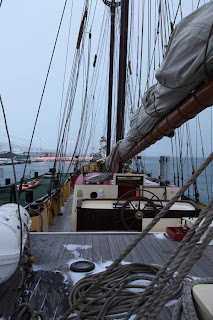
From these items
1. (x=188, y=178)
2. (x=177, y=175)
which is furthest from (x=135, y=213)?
(x=188, y=178)

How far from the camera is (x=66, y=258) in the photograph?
3.58 metres

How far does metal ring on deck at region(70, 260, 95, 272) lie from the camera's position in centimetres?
316

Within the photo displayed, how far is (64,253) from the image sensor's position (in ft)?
12.3

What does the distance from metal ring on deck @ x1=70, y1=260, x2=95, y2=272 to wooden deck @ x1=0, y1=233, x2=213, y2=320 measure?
7 centimetres

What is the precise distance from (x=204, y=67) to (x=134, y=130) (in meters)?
2.99

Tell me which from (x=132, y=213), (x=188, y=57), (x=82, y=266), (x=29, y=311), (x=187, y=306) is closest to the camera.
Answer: (x=187, y=306)

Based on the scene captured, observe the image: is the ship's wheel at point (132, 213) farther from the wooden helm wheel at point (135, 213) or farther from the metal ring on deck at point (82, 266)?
→ the metal ring on deck at point (82, 266)

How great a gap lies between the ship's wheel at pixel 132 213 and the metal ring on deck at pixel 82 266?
268cm

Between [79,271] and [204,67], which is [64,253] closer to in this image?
[79,271]

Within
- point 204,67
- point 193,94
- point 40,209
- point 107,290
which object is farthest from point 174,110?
point 40,209

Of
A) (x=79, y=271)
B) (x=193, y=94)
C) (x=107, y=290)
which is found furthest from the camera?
(x=79, y=271)

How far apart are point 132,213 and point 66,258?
2.93 metres

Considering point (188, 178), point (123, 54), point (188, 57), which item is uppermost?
point (123, 54)

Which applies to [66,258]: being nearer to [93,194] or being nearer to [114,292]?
[114,292]
